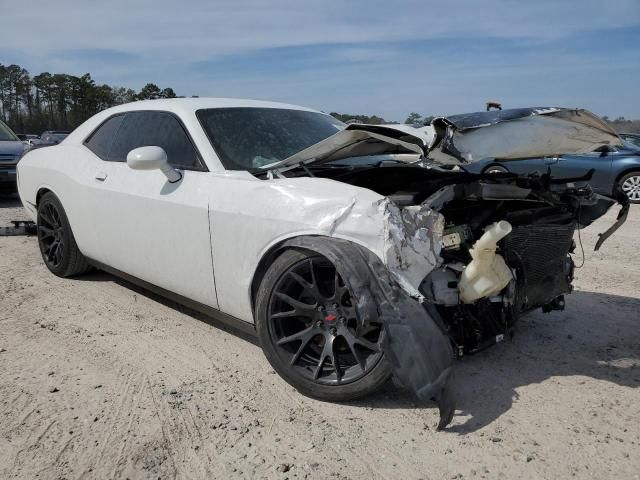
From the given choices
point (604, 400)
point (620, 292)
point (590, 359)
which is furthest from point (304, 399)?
point (620, 292)

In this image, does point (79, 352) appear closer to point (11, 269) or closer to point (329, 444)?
point (329, 444)

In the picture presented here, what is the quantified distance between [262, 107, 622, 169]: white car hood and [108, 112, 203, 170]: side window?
1095mm

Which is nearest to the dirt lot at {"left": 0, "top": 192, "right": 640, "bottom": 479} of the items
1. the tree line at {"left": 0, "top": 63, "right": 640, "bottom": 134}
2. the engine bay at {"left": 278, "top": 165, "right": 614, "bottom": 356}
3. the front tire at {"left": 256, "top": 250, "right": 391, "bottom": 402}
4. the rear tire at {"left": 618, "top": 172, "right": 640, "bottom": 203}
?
the front tire at {"left": 256, "top": 250, "right": 391, "bottom": 402}

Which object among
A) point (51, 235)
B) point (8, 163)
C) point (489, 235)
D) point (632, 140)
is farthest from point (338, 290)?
point (632, 140)

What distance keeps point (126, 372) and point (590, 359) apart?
2.80 m

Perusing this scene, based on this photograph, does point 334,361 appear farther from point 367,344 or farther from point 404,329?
point 404,329

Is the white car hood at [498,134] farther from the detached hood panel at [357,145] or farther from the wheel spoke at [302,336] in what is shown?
the wheel spoke at [302,336]

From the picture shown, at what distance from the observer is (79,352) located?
3352mm

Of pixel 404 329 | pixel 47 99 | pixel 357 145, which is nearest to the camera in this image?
pixel 404 329

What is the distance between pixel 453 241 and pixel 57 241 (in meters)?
3.74

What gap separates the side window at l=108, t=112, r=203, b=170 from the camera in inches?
138

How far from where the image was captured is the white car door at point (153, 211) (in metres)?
3.25

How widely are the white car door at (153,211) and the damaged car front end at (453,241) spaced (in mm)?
519

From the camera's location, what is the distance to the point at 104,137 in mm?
4398
